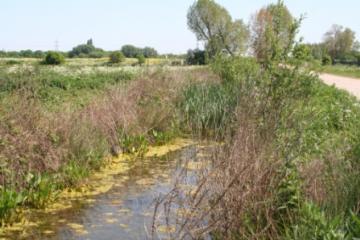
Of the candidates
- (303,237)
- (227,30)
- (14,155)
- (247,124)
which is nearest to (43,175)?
(14,155)

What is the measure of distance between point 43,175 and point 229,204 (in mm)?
3694

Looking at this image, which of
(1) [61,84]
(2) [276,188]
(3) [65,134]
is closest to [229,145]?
(2) [276,188]

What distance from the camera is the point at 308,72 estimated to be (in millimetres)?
8766

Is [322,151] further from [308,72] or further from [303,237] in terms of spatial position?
[308,72]

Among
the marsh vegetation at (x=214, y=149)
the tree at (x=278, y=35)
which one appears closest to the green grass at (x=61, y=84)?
the marsh vegetation at (x=214, y=149)

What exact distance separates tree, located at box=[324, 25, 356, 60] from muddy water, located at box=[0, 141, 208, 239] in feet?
242

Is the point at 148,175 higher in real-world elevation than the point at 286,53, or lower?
lower

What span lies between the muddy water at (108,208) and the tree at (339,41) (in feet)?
242

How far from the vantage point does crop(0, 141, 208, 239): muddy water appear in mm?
6500

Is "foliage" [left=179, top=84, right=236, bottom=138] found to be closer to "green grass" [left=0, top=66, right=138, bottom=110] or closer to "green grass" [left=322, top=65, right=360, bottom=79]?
"green grass" [left=0, top=66, right=138, bottom=110]

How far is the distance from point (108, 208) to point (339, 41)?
7776cm

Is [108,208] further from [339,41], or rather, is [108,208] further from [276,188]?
[339,41]

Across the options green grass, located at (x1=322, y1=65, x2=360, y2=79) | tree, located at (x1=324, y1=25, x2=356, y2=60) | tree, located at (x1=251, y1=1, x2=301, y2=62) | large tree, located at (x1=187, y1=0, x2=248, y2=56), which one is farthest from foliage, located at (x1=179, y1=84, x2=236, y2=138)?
tree, located at (x1=324, y1=25, x2=356, y2=60)

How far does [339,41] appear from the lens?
79.5m
